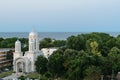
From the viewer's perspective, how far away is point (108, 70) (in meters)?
45.9

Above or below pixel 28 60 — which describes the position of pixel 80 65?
above

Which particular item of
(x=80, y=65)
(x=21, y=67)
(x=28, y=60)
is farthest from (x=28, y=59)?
(x=80, y=65)

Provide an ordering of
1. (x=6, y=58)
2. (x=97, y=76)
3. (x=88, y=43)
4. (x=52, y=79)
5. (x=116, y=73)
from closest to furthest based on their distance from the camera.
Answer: (x=97, y=76), (x=116, y=73), (x=52, y=79), (x=88, y=43), (x=6, y=58)

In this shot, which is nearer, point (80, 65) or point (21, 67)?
point (80, 65)

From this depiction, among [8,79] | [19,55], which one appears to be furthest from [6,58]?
[8,79]

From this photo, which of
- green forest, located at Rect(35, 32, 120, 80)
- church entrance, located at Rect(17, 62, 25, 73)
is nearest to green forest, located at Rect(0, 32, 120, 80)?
green forest, located at Rect(35, 32, 120, 80)

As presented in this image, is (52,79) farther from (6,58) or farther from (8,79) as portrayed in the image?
(6,58)

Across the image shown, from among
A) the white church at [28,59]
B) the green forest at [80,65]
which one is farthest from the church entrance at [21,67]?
the green forest at [80,65]

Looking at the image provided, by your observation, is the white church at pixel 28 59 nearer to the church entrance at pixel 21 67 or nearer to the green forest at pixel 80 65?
the church entrance at pixel 21 67

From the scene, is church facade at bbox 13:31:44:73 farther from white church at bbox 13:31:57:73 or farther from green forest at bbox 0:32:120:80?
green forest at bbox 0:32:120:80

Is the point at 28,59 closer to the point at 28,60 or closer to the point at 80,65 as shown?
the point at 28,60

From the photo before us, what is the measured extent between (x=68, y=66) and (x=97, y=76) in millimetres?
5912

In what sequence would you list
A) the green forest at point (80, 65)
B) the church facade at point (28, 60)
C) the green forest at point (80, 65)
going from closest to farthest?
the green forest at point (80, 65) → the green forest at point (80, 65) → the church facade at point (28, 60)

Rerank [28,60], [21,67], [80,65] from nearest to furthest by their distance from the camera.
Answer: [80,65], [28,60], [21,67]
